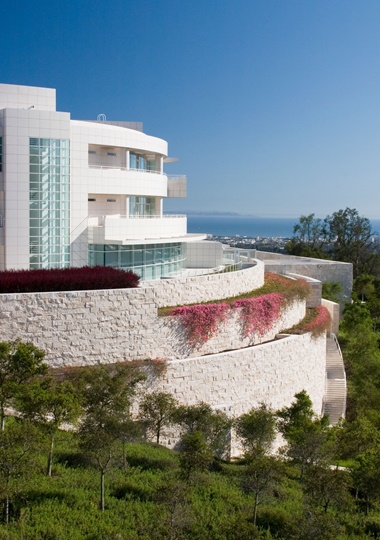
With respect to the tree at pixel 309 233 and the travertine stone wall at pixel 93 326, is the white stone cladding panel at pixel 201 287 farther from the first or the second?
the tree at pixel 309 233

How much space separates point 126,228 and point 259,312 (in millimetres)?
7158

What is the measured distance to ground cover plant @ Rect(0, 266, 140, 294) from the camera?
17156mm

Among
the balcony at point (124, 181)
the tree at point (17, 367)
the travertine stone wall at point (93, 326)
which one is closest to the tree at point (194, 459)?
the tree at point (17, 367)

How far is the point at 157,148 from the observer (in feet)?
95.5

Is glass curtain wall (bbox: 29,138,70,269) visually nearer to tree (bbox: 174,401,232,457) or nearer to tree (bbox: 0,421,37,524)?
tree (bbox: 174,401,232,457)

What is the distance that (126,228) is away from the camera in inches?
1000

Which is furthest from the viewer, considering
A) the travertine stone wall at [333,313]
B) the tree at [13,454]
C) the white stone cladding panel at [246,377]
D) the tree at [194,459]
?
the travertine stone wall at [333,313]

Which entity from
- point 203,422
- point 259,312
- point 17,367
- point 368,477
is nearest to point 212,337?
point 259,312

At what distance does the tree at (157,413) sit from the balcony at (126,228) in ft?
31.6

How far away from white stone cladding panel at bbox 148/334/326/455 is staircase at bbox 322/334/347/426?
44.0 inches

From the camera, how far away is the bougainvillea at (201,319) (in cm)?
1942

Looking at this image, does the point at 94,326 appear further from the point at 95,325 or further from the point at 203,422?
the point at 203,422

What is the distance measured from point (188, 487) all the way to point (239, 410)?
7310 millimetres

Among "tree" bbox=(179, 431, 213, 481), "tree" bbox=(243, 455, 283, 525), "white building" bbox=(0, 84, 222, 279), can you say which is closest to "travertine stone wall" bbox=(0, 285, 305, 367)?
"tree" bbox=(179, 431, 213, 481)
